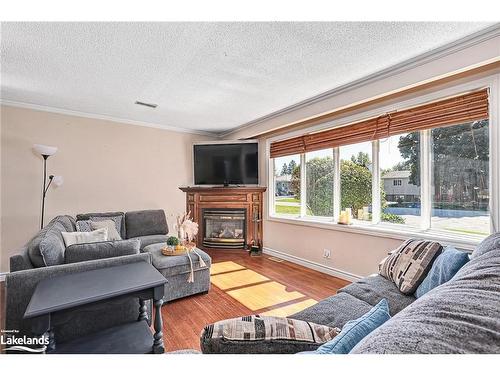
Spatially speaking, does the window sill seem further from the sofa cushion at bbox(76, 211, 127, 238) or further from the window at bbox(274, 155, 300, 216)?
the sofa cushion at bbox(76, 211, 127, 238)

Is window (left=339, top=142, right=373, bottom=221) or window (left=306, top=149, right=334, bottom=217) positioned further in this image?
window (left=306, top=149, right=334, bottom=217)

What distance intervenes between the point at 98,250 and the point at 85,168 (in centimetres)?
251

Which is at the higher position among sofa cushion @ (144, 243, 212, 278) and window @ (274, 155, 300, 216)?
window @ (274, 155, 300, 216)

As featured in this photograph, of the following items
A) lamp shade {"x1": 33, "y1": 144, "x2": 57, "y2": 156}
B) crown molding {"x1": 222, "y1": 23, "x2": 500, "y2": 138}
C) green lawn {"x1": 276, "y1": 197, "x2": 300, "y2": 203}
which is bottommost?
green lawn {"x1": 276, "y1": 197, "x2": 300, "y2": 203}

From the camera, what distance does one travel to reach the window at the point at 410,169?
2.11m

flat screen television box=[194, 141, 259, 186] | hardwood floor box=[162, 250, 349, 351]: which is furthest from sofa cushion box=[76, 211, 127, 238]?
hardwood floor box=[162, 250, 349, 351]

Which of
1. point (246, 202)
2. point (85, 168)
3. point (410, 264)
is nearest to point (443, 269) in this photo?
point (410, 264)

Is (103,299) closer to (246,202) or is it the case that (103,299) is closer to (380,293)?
(380,293)

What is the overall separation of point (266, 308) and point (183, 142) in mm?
3520

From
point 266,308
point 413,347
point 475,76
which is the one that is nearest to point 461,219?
point 475,76

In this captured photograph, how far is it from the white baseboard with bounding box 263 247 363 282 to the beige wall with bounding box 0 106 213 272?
203cm

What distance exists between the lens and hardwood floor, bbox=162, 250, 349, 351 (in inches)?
75.5

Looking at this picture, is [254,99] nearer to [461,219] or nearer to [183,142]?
[183,142]

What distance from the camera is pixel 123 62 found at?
2154mm
